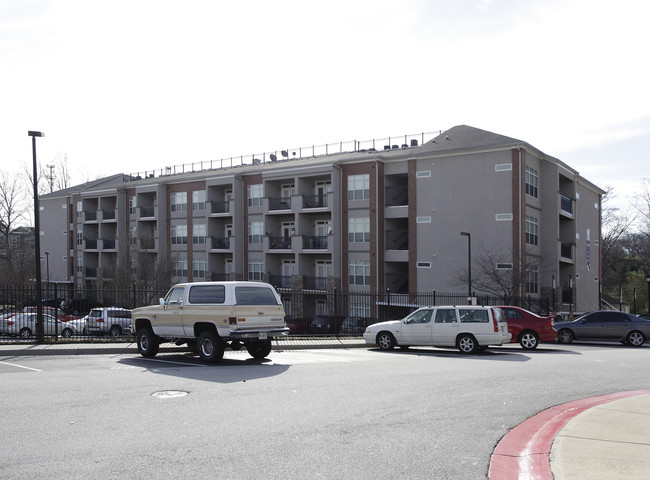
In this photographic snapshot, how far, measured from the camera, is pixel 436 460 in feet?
21.7

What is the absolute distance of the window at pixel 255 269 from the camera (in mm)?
51219

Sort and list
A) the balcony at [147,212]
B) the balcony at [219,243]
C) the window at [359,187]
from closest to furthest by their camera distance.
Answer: the window at [359,187]
the balcony at [219,243]
the balcony at [147,212]

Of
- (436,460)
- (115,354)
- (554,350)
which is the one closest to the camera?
(436,460)

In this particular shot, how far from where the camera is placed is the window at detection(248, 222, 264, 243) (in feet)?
169

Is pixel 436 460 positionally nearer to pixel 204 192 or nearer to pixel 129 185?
pixel 204 192

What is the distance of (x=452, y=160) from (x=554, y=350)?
2241cm

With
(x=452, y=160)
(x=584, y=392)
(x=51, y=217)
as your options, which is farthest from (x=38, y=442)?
(x=51, y=217)

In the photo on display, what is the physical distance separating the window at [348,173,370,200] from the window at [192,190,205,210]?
15.7 meters

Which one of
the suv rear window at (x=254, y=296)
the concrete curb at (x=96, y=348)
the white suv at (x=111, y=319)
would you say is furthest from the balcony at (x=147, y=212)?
the suv rear window at (x=254, y=296)

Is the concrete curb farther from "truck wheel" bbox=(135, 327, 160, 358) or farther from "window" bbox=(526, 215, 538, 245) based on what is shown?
"window" bbox=(526, 215, 538, 245)

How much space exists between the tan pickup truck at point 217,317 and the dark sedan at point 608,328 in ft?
46.5

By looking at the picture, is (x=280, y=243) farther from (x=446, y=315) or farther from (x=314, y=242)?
(x=446, y=315)

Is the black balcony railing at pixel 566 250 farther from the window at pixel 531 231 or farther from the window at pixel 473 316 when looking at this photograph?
the window at pixel 473 316

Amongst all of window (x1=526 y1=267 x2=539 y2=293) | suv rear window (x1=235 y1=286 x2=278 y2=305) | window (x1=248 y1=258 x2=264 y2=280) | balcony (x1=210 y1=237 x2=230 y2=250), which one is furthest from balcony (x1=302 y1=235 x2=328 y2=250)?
suv rear window (x1=235 y1=286 x2=278 y2=305)
